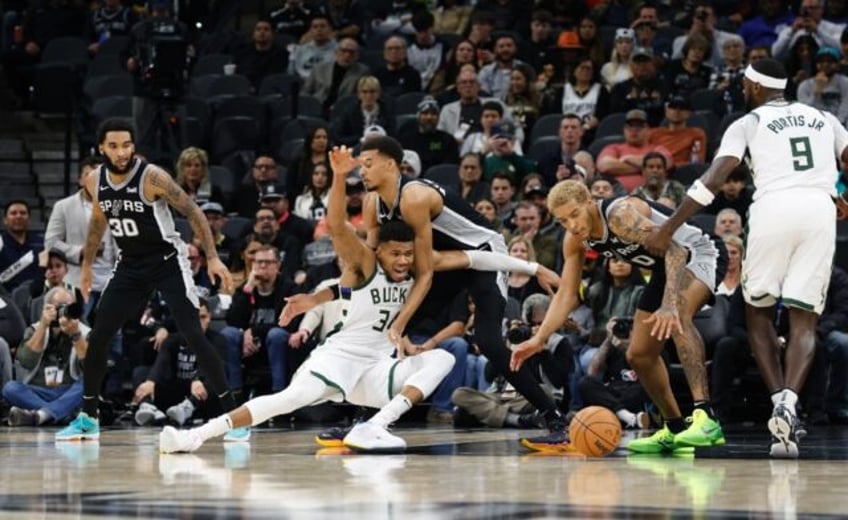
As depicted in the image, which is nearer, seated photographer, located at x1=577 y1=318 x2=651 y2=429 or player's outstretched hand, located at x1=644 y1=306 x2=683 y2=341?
player's outstretched hand, located at x1=644 y1=306 x2=683 y2=341

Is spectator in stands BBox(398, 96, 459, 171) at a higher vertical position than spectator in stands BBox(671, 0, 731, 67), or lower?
lower

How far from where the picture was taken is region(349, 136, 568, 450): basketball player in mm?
7324

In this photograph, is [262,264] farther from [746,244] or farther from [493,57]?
[746,244]

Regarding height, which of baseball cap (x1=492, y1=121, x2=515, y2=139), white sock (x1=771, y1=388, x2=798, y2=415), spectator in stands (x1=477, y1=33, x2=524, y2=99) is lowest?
white sock (x1=771, y1=388, x2=798, y2=415)

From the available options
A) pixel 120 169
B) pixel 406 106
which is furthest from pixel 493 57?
pixel 120 169

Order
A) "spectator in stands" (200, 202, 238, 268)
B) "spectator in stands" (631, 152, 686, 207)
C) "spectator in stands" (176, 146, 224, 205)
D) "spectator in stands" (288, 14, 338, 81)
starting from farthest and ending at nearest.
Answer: "spectator in stands" (288, 14, 338, 81), "spectator in stands" (176, 146, 224, 205), "spectator in stands" (200, 202, 238, 268), "spectator in stands" (631, 152, 686, 207)

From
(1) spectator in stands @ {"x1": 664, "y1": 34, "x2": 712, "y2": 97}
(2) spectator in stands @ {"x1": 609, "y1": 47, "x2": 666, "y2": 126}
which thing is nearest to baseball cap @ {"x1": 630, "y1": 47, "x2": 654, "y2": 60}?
(2) spectator in stands @ {"x1": 609, "y1": 47, "x2": 666, "y2": 126}

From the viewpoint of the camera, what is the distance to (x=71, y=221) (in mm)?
11883

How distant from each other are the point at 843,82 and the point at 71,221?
6254 mm

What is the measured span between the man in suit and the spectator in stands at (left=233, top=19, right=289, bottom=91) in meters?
3.81

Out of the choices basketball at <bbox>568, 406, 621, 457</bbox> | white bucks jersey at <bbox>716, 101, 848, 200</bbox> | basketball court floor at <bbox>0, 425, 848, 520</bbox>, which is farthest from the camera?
white bucks jersey at <bbox>716, 101, 848, 200</bbox>

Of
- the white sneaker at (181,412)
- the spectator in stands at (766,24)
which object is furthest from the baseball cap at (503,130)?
the white sneaker at (181,412)

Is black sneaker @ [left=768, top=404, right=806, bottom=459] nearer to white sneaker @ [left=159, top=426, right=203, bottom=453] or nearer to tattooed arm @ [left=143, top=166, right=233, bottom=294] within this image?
white sneaker @ [left=159, top=426, right=203, bottom=453]

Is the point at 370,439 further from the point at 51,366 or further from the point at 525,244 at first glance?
the point at 51,366
